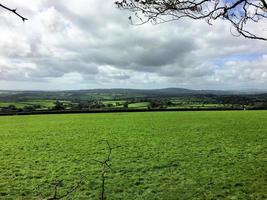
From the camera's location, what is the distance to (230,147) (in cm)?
1653

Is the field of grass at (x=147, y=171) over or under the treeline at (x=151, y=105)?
over

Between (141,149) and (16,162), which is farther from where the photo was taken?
(141,149)

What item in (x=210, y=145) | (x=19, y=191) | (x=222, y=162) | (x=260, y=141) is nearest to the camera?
(x=19, y=191)

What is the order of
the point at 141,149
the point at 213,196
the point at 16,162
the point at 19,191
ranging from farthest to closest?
the point at 141,149 → the point at 16,162 → the point at 19,191 → the point at 213,196

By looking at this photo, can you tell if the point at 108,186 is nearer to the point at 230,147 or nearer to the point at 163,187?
the point at 163,187

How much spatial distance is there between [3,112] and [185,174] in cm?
5054

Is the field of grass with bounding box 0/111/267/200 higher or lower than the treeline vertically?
higher

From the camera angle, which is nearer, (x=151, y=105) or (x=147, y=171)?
(x=147, y=171)

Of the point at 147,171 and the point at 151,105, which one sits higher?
the point at 147,171

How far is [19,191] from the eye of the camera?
880 centimetres

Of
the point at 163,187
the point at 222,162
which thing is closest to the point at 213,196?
the point at 163,187

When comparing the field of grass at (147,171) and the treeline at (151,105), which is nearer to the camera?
the field of grass at (147,171)

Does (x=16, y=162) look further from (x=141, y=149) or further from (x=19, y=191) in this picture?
(x=141, y=149)

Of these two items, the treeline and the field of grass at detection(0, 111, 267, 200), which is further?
the treeline
